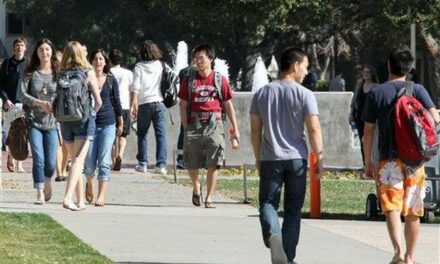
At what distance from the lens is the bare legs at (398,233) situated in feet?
36.0

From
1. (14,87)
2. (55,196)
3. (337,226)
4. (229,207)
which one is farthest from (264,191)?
(14,87)

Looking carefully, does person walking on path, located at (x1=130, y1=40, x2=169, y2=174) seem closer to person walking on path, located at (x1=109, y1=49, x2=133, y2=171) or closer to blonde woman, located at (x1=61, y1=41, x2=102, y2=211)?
person walking on path, located at (x1=109, y1=49, x2=133, y2=171)

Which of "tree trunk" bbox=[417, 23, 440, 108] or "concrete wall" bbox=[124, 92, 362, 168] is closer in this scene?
"concrete wall" bbox=[124, 92, 362, 168]

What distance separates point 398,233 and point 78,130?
4.89 meters

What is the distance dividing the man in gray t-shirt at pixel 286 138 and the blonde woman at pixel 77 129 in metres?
4.35

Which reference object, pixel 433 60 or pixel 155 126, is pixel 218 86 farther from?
pixel 433 60

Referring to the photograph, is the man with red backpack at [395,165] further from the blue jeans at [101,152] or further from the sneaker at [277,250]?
the blue jeans at [101,152]

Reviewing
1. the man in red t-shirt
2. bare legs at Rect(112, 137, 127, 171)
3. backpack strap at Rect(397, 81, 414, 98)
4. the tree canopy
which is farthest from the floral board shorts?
the tree canopy

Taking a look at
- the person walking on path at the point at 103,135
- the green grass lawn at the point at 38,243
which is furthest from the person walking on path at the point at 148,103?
the green grass lawn at the point at 38,243

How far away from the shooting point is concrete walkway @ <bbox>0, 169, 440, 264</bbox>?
11.8 m

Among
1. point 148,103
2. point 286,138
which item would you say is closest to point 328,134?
point 148,103

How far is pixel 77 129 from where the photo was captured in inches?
590

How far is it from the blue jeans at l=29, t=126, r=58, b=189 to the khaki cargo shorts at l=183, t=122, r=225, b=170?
1392 mm

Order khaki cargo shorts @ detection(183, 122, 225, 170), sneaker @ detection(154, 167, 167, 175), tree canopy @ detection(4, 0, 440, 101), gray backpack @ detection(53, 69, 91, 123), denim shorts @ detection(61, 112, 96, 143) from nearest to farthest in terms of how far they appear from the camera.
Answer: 1. gray backpack @ detection(53, 69, 91, 123)
2. denim shorts @ detection(61, 112, 96, 143)
3. khaki cargo shorts @ detection(183, 122, 225, 170)
4. sneaker @ detection(154, 167, 167, 175)
5. tree canopy @ detection(4, 0, 440, 101)
